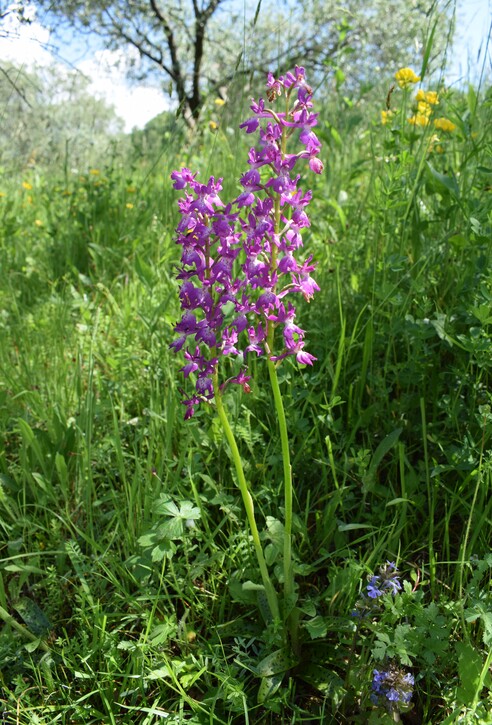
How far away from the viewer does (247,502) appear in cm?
142

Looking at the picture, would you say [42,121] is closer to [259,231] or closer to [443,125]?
[443,125]

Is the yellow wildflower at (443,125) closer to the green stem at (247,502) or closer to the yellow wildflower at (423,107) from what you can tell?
the yellow wildflower at (423,107)

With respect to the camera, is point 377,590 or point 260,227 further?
point 377,590

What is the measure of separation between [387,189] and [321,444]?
93cm

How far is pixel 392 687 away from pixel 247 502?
0.53 m

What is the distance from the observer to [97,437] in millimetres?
2166

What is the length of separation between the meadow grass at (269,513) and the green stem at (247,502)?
0.06 m

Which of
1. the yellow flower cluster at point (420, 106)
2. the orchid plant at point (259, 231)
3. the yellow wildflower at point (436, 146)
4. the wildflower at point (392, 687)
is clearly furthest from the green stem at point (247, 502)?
the yellow wildflower at point (436, 146)

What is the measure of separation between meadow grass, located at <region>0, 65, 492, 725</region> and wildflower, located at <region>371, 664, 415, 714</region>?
5 cm

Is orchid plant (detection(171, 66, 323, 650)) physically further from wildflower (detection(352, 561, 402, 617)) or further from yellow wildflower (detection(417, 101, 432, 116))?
yellow wildflower (detection(417, 101, 432, 116))

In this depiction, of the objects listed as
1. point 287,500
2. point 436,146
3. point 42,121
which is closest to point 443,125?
point 436,146

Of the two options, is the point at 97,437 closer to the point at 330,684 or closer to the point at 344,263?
the point at 330,684

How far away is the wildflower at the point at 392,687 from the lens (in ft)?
4.40

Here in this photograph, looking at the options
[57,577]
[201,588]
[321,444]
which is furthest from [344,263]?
[57,577]
